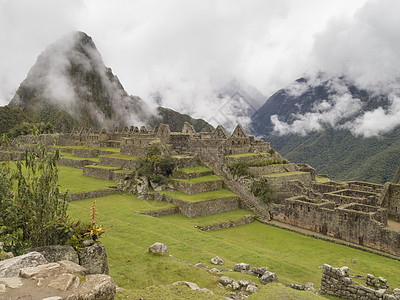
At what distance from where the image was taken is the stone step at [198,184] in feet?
75.8

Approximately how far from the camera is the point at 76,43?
16150 cm

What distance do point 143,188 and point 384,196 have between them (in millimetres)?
17984

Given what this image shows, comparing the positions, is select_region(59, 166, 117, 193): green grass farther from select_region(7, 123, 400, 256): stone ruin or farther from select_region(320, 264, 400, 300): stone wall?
select_region(320, 264, 400, 300): stone wall

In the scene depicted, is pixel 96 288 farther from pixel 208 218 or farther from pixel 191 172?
pixel 191 172

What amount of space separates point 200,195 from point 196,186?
0.93 m

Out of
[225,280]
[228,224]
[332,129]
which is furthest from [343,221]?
[332,129]

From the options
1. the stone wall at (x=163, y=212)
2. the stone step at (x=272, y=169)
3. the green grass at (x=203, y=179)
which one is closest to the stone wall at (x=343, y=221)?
→ the stone step at (x=272, y=169)

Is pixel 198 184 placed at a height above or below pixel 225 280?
above

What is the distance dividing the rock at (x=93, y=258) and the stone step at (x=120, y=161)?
20.9m

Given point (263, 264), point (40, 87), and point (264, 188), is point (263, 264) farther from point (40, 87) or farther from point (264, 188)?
point (40, 87)

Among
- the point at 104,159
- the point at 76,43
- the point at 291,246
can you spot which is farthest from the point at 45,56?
the point at 291,246

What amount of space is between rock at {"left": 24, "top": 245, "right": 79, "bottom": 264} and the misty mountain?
44890mm

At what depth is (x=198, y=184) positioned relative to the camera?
23.4m

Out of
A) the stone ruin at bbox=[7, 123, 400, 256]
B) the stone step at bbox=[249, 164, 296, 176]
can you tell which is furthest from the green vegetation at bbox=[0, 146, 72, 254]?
the stone step at bbox=[249, 164, 296, 176]
